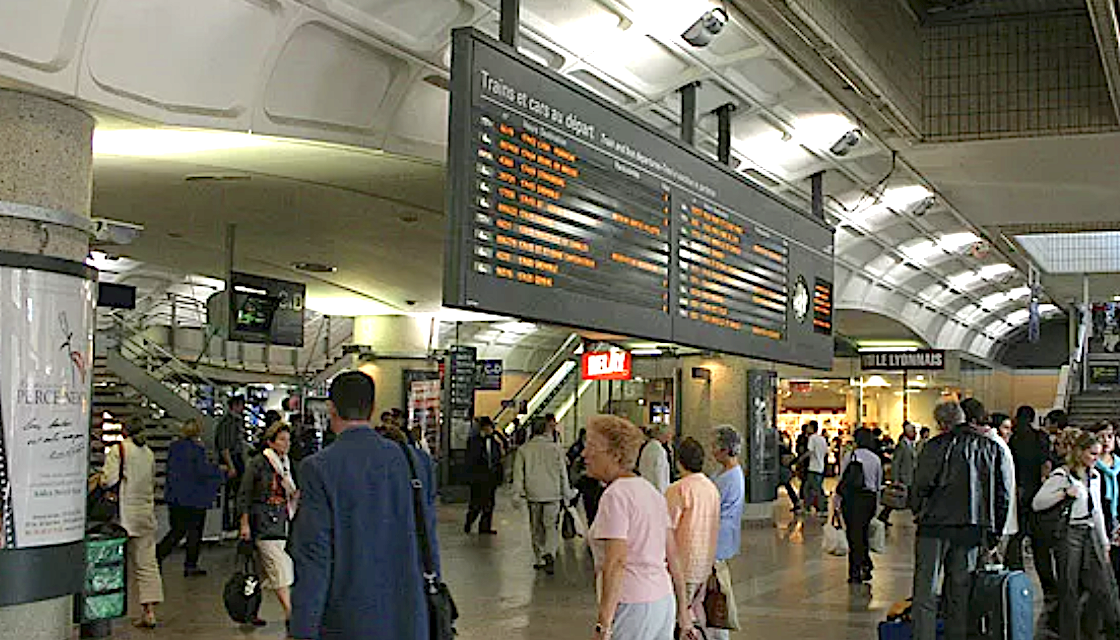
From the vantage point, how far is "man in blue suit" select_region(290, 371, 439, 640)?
185 inches

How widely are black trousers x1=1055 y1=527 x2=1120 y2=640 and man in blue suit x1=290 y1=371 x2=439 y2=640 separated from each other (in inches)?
243

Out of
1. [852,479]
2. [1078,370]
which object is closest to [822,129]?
[852,479]

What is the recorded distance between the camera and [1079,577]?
980 centimetres

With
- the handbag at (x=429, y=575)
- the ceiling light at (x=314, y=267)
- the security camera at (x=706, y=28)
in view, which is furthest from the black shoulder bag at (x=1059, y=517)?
the ceiling light at (x=314, y=267)

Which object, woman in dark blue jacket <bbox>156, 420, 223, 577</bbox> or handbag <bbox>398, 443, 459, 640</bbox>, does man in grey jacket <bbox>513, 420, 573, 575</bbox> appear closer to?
woman in dark blue jacket <bbox>156, 420, 223, 577</bbox>

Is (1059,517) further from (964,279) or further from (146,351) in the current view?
(146,351)

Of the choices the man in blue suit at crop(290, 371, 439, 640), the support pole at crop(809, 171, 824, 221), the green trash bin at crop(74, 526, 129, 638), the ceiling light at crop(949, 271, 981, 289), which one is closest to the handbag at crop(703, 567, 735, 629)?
the man in blue suit at crop(290, 371, 439, 640)

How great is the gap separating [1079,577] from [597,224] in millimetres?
4404

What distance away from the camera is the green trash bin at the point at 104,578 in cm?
970

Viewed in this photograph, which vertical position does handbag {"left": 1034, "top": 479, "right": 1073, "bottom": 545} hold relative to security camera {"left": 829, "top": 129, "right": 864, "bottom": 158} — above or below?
below

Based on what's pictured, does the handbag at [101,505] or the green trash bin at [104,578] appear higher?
the handbag at [101,505]

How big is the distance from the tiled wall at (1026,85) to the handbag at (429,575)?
6.70 m

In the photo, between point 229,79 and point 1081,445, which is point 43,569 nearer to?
point 229,79

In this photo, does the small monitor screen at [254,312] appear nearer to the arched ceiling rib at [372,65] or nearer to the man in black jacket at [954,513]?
the arched ceiling rib at [372,65]
